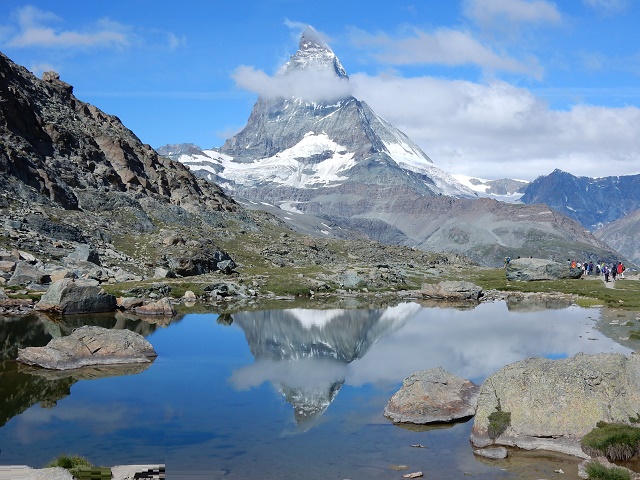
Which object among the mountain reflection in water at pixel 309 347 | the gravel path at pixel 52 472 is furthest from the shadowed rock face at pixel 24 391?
the mountain reflection in water at pixel 309 347

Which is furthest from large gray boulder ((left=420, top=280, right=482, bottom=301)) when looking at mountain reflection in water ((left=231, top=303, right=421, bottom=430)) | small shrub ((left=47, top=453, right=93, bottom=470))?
small shrub ((left=47, top=453, right=93, bottom=470))

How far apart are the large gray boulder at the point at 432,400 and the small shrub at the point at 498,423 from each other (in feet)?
9.34

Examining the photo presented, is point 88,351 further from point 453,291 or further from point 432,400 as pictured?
point 453,291

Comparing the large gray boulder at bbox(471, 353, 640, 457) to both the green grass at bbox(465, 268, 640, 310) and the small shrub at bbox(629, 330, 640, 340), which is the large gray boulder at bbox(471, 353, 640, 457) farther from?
the green grass at bbox(465, 268, 640, 310)

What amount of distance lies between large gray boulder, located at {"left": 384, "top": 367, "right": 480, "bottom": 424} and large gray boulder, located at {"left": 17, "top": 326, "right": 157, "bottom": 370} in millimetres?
19318

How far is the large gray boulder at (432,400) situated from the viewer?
29953 millimetres

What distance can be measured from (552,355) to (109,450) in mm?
32187

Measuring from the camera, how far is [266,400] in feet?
114

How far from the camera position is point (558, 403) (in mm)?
26984

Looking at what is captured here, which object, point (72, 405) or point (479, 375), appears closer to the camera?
point (72, 405)

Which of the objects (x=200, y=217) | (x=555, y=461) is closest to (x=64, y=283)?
(x=555, y=461)

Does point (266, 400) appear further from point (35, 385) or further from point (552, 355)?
point (552, 355)

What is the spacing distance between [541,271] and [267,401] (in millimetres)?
89571

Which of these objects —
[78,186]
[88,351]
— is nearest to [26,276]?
[88,351]
